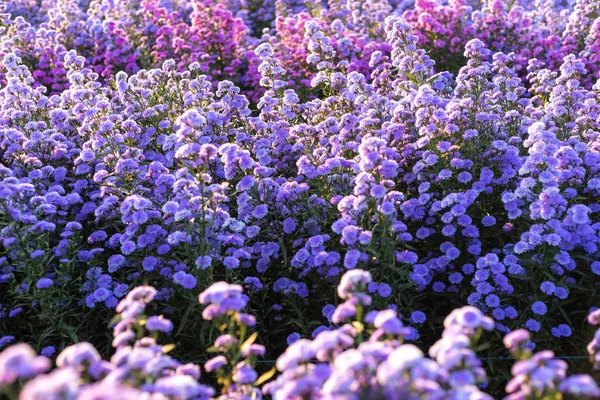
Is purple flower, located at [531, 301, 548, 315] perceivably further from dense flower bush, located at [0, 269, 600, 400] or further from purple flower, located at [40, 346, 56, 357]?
purple flower, located at [40, 346, 56, 357]

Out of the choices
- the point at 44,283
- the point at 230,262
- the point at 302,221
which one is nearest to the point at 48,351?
the point at 44,283

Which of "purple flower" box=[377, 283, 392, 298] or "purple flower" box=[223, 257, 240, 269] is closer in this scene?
"purple flower" box=[377, 283, 392, 298]

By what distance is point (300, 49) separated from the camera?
9539mm

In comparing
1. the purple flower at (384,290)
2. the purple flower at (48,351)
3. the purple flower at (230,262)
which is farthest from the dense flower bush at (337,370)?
the purple flower at (48,351)

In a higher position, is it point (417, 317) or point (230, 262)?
point (230, 262)

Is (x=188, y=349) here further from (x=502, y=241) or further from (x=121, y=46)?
(x=121, y=46)

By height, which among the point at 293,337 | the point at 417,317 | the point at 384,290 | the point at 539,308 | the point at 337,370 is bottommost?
the point at 293,337

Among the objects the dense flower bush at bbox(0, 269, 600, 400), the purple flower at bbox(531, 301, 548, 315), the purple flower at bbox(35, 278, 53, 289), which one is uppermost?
the dense flower bush at bbox(0, 269, 600, 400)

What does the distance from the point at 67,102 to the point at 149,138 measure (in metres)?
1.17

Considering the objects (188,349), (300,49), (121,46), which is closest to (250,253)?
(188,349)

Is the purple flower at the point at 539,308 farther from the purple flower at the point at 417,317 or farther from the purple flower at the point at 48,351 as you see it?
the purple flower at the point at 48,351

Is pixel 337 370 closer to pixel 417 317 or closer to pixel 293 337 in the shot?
pixel 417 317

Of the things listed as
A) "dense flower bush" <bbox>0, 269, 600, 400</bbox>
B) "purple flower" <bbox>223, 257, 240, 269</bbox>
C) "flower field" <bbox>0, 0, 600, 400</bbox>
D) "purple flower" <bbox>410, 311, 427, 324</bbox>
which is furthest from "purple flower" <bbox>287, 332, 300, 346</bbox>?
"dense flower bush" <bbox>0, 269, 600, 400</bbox>

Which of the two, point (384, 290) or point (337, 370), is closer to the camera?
point (337, 370)
